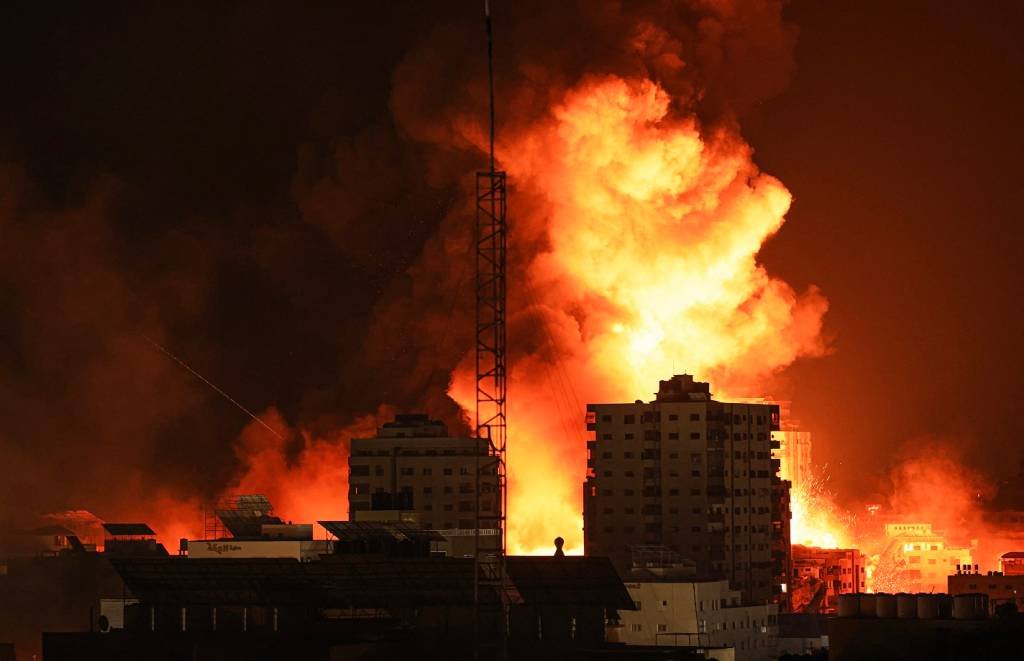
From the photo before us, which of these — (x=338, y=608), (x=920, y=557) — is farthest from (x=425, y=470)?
(x=338, y=608)

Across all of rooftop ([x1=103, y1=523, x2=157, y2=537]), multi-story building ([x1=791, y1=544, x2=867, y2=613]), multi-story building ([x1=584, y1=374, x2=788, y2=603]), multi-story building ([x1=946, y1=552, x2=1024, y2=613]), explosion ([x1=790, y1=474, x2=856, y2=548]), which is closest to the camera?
rooftop ([x1=103, y1=523, x2=157, y2=537])

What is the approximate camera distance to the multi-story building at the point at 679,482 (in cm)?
12338

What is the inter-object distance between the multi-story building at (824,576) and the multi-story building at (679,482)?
238 cm

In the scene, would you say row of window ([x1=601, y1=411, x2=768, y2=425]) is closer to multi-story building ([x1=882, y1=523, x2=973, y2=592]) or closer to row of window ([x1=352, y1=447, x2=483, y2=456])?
row of window ([x1=352, y1=447, x2=483, y2=456])

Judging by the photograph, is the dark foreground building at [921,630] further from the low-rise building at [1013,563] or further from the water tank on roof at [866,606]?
the low-rise building at [1013,563]

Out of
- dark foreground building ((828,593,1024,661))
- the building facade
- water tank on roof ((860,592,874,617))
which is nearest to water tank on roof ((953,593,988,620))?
dark foreground building ((828,593,1024,661))

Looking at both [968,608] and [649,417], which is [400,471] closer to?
[649,417]

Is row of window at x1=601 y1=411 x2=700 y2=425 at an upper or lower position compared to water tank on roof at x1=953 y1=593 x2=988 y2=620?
upper

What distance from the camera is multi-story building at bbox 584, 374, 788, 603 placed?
12338 centimetres

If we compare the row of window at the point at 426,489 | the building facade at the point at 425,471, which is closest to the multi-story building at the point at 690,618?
the row of window at the point at 426,489

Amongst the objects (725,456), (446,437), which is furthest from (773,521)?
(446,437)

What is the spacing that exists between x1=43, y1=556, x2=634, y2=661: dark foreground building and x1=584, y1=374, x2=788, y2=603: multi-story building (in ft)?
88.2

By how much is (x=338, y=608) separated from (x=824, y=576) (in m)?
40.9

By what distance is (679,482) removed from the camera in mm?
124188
